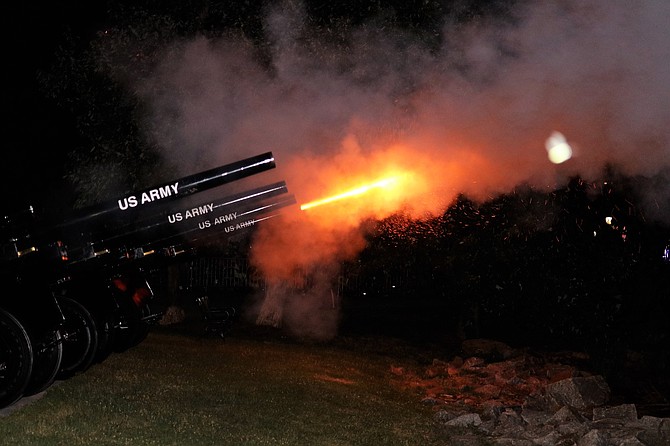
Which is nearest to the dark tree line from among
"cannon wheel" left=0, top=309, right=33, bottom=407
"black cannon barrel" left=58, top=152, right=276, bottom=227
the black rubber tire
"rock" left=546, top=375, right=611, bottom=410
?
"rock" left=546, top=375, right=611, bottom=410

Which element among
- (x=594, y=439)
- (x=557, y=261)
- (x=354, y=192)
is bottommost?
(x=594, y=439)

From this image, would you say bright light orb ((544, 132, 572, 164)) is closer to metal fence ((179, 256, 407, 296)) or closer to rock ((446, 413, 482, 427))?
rock ((446, 413, 482, 427))

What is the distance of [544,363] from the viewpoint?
14.9 metres

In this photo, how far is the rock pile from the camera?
8695 mm

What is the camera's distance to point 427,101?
9086mm

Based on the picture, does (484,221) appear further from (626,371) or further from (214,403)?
(214,403)

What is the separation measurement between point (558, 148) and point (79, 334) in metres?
5.47

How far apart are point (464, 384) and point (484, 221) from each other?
9.67 feet

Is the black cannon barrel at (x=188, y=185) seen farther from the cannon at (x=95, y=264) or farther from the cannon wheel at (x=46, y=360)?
the cannon wheel at (x=46, y=360)

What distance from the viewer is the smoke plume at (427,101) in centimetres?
664

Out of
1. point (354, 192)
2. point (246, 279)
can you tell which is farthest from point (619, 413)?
point (246, 279)

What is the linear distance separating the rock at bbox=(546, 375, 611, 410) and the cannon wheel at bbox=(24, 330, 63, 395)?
647 centimetres

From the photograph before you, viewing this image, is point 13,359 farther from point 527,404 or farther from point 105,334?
point 527,404

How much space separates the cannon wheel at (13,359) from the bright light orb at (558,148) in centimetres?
530
